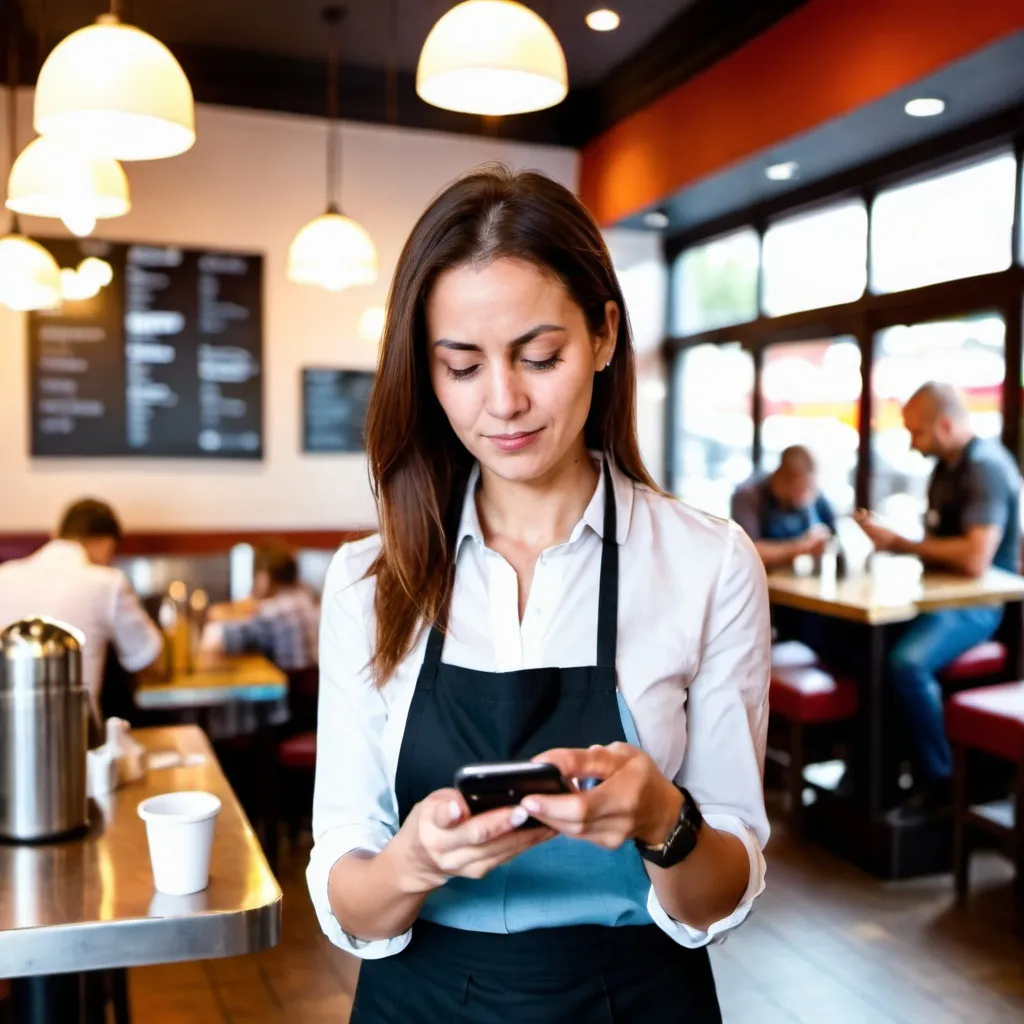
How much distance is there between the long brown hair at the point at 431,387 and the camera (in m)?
1.19

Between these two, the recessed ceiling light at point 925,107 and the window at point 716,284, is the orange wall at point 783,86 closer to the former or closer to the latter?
the recessed ceiling light at point 925,107

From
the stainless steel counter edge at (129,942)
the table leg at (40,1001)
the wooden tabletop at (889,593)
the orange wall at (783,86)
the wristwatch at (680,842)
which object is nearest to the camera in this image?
the wristwatch at (680,842)

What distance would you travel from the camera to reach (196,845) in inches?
60.2

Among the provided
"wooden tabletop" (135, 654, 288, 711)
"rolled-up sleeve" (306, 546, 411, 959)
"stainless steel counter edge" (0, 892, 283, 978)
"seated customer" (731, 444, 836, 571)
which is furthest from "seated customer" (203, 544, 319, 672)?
"rolled-up sleeve" (306, 546, 411, 959)

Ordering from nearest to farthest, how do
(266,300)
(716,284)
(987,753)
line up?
1. (987,753)
2. (266,300)
3. (716,284)

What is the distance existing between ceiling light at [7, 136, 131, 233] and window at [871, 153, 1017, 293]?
3606 millimetres

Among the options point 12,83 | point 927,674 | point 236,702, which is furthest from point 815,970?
point 12,83

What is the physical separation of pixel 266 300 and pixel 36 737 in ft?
15.5

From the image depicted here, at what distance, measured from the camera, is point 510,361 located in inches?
46.2

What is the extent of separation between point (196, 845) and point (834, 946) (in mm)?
2500

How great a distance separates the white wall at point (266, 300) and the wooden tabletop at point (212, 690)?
2.10 metres

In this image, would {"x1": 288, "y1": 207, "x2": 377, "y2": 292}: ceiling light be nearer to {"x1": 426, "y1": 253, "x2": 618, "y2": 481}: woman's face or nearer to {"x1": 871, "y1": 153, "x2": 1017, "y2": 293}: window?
{"x1": 871, "y1": 153, "x2": 1017, "y2": 293}: window

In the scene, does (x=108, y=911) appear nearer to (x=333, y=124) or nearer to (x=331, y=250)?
(x=331, y=250)

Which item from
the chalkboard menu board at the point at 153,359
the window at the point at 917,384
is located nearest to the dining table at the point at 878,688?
the window at the point at 917,384
